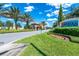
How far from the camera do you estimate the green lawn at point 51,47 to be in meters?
4.76

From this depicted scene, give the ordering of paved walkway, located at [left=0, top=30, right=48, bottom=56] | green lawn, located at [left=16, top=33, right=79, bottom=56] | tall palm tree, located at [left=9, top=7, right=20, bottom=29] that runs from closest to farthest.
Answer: green lawn, located at [left=16, top=33, right=79, bottom=56]
paved walkway, located at [left=0, top=30, right=48, bottom=56]
tall palm tree, located at [left=9, top=7, right=20, bottom=29]

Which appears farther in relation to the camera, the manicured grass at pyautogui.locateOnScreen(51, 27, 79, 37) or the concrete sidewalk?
the manicured grass at pyautogui.locateOnScreen(51, 27, 79, 37)

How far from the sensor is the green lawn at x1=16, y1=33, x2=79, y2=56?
476cm

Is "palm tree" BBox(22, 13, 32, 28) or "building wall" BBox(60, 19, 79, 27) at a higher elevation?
"palm tree" BBox(22, 13, 32, 28)

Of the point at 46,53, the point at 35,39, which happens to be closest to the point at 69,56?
the point at 46,53

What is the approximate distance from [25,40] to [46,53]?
568 mm

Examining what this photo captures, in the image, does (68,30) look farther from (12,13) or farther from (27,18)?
(12,13)

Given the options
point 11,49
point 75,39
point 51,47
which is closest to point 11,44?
point 11,49

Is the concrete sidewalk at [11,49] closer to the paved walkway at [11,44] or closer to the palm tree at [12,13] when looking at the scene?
the paved walkway at [11,44]

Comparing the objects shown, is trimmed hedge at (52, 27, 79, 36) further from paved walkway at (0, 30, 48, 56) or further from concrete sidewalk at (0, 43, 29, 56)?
concrete sidewalk at (0, 43, 29, 56)

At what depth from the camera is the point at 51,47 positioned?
4.85 meters

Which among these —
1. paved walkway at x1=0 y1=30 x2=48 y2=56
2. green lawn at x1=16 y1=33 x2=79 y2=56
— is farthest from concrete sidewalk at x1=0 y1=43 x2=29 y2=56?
green lawn at x1=16 y1=33 x2=79 y2=56

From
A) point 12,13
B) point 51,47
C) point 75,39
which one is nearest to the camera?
point 51,47

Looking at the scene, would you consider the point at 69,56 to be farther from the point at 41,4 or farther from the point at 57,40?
the point at 41,4
